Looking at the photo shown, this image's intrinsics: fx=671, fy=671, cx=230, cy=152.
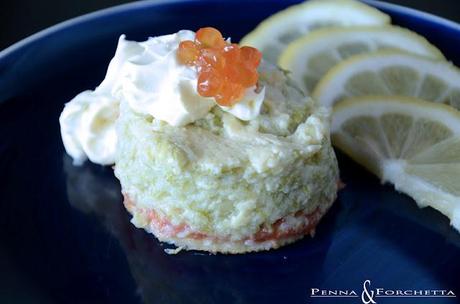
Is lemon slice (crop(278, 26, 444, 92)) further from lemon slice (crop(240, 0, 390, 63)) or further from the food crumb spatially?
the food crumb

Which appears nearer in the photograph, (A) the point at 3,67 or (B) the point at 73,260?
(B) the point at 73,260

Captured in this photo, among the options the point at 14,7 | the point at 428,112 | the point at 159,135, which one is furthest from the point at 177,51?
the point at 14,7

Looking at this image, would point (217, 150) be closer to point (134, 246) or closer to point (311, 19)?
point (134, 246)

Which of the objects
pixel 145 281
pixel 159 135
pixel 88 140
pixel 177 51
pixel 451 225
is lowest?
pixel 451 225

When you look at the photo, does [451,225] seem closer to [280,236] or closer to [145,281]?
[280,236]

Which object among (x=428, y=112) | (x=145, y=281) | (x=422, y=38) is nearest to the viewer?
(x=145, y=281)

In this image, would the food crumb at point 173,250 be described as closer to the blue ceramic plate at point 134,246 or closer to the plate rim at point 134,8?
the blue ceramic plate at point 134,246

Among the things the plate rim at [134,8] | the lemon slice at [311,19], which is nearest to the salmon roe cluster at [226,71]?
the lemon slice at [311,19]
